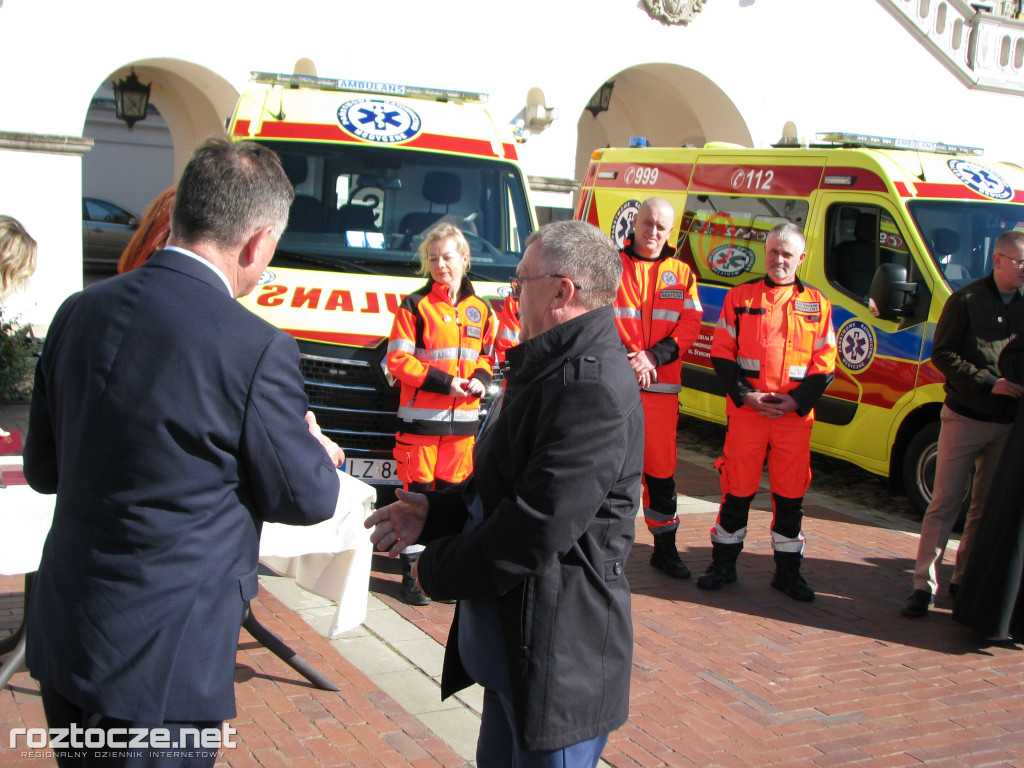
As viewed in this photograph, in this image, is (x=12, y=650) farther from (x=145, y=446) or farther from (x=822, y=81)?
(x=822, y=81)

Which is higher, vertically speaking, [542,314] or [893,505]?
[542,314]

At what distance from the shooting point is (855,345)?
7414 millimetres

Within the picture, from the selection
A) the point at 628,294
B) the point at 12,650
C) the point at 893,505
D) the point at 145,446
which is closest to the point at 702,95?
the point at 893,505

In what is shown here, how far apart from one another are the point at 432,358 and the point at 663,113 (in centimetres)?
1340

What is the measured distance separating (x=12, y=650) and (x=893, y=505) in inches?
252

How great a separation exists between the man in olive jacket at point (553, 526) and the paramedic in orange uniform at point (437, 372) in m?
2.58

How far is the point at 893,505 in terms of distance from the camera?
25.9ft

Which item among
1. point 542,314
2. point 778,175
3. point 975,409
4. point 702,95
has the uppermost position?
point 702,95

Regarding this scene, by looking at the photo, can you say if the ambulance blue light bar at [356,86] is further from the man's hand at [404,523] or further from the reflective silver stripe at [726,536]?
the man's hand at [404,523]

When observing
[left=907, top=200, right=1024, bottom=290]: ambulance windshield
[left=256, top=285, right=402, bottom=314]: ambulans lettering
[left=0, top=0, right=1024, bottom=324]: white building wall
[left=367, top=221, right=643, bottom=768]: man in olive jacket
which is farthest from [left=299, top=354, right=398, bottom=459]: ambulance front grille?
[left=0, top=0, right=1024, bottom=324]: white building wall

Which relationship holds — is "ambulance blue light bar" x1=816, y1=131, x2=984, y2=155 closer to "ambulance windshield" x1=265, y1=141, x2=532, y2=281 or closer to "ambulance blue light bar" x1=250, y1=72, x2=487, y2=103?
"ambulance windshield" x1=265, y1=141, x2=532, y2=281

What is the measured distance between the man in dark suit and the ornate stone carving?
13.1m

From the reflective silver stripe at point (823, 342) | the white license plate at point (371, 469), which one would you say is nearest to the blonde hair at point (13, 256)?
the white license plate at point (371, 469)

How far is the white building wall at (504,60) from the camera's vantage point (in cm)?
1092
